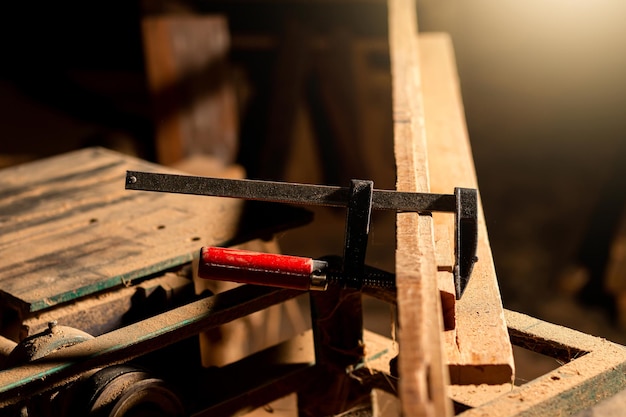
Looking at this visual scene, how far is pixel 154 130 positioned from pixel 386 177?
6.24 feet

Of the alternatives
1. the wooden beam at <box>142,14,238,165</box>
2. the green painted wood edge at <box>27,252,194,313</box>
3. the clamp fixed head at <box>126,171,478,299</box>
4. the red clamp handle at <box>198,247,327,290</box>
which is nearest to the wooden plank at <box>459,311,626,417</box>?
the clamp fixed head at <box>126,171,478,299</box>

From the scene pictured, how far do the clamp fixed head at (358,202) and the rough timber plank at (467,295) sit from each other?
68 mm

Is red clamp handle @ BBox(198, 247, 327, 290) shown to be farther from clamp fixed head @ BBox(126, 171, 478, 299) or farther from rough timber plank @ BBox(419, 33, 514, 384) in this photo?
rough timber plank @ BBox(419, 33, 514, 384)

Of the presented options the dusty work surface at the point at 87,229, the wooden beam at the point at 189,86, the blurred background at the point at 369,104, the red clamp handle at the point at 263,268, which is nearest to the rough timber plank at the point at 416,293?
the red clamp handle at the point at 263,268

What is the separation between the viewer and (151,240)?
224cm

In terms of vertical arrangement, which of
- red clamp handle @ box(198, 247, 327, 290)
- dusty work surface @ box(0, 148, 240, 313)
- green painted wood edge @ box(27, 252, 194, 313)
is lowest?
green painted wood edge @ box(27, 252, 194, 313)

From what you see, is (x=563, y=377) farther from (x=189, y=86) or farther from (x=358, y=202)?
(x=189, y=86)

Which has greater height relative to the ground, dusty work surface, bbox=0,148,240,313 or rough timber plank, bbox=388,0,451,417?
rough timber plank, bbox=388,0,451,417

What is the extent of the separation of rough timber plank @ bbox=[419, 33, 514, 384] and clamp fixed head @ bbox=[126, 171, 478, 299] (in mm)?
68

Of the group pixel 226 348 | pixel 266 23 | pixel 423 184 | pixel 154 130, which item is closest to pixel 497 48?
pixel 266 23

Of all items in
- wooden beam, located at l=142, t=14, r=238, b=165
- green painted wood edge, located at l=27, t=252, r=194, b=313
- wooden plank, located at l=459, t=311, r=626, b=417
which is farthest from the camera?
wooden beam, located at l=142, t=14, r=238, b=165

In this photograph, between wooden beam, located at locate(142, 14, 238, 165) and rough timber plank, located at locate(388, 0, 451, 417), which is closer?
rough timber plank, located at locate(388, 0, 451, 417)

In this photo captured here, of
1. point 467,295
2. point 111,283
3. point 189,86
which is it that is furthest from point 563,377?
point 189,86

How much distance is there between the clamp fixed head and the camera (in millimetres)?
1569
